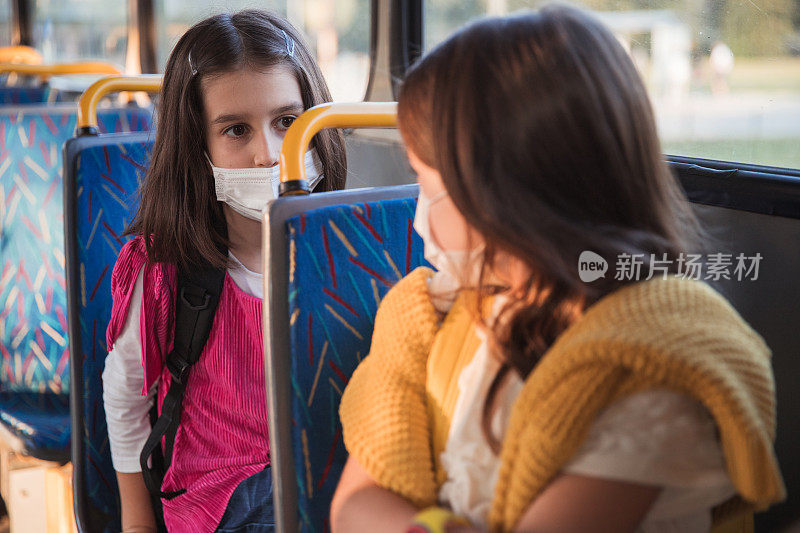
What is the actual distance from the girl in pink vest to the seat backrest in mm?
799

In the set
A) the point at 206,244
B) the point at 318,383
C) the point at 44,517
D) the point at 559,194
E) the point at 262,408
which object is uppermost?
the point at 559,194

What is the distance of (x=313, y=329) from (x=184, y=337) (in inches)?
16.2

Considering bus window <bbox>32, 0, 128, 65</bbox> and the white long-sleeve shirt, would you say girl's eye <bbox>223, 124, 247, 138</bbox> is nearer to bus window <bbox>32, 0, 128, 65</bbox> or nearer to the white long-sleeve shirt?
the white long-sleeve shirt

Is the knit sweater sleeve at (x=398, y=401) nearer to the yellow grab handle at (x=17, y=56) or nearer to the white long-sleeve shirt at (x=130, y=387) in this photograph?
the white long-sleeve shirt at (x=130, y=387)

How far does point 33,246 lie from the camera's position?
2152 mm

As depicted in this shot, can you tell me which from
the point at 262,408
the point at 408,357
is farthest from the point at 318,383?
the point at 262,408

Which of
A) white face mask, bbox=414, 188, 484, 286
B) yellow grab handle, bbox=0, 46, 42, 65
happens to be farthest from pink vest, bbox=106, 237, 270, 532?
yellow grab handle, bbox=0, 46, 42, 65

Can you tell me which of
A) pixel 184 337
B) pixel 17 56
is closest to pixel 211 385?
pixel 184 337

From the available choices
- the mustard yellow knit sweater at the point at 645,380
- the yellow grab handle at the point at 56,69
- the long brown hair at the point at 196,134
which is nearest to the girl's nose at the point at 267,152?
the long brown hair at the point at 196,134

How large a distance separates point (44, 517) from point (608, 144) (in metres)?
1.80

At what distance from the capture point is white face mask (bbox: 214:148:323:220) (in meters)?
1.38

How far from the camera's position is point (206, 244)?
1.39 m

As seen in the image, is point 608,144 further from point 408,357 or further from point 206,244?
point 206,244

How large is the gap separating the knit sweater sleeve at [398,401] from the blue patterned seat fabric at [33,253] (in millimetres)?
1438
